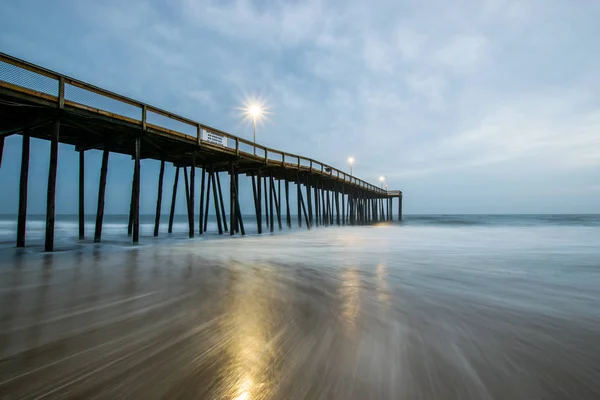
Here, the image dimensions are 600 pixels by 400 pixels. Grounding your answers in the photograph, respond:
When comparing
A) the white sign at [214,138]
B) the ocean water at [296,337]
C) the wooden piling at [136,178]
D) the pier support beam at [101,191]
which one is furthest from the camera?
the white sign at [214,138]

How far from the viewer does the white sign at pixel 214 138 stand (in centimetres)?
1364

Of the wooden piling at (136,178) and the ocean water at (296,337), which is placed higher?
the wooden piling at (136,178)

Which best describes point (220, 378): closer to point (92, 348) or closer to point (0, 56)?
point (92, 348)

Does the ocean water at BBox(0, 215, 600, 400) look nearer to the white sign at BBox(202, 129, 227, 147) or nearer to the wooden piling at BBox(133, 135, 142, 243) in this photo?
the wooden piling at BBox(133, 135, 142, 243)

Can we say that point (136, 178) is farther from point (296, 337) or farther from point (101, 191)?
point (296, 337)

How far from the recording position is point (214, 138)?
1410 cm

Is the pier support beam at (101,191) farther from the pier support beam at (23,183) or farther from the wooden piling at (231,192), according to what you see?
the wooden piling at (231,192)

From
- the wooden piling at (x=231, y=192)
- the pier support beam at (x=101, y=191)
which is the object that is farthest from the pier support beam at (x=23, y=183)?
the wooden piling at (x=231, y=192)

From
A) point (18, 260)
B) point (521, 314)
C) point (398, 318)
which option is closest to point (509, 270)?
point (521, 314)

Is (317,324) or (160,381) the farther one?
Result: (317,324)

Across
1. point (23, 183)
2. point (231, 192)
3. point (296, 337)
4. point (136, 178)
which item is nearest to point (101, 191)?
point (136, 178)

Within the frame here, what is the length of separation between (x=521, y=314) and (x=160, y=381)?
422 cm

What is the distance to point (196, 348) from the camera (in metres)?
2.66

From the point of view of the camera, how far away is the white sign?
13644 mm
